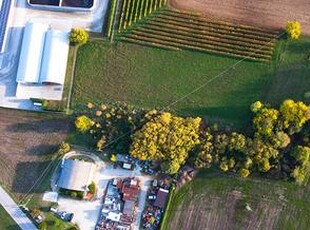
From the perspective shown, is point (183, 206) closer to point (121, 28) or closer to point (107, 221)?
point (107, 221)

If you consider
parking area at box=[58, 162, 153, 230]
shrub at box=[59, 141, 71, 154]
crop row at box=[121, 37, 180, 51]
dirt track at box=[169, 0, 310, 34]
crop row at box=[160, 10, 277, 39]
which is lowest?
parking area at box=[58, 162, 153, 230]

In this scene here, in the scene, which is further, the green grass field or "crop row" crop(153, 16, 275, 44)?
"crop row" crop(153, 16, 275, 44)

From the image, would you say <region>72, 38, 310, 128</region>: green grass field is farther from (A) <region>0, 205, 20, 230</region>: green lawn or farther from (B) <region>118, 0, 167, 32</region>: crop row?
(A) <region>0, 205, 20, 230</region>: green lawn

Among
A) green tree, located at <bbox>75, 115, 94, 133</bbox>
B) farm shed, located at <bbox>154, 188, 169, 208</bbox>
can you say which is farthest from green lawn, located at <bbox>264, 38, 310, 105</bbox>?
green tree, located at <bbox>75, 115, 94, 133</bbox>

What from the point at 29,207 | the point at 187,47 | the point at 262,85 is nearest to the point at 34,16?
the point at 187,47

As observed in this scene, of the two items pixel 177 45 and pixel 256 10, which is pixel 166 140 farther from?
pixel 256 10

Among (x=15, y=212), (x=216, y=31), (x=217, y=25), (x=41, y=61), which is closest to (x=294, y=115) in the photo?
(x=216, y=31)

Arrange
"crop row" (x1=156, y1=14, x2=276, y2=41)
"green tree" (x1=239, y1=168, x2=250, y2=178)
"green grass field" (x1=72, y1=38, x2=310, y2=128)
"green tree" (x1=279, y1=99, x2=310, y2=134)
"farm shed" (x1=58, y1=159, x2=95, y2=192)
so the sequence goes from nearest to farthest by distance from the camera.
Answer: "green tree" (x1=279, y1=99, x2=310, y2=134) < "green tree" (x1=239, y1=168, x2=250, y2=178) < "farm shed" (x1=58, y1=159, x2=95, y2=192) < "green grass field" (x1=72, y1=38, x2=310, y2=128) < "crop row" (x1=156, y1=14, x2=276, y2=41)
